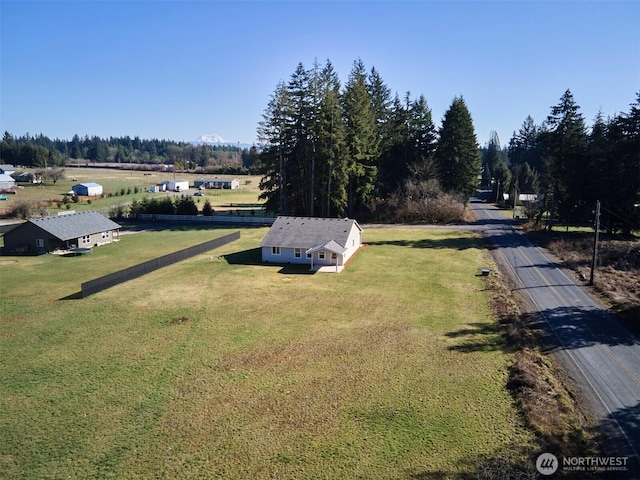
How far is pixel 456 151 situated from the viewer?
73438mm

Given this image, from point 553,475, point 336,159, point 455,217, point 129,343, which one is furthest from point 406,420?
point 455,217

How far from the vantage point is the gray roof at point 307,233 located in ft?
143

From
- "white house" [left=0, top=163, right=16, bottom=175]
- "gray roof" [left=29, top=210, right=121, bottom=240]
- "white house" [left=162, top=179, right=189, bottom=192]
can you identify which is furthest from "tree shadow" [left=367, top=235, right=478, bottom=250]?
"white house" [left=0, top=163, right=16, bottom=175]

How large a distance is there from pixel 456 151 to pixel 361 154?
18518 millimetres

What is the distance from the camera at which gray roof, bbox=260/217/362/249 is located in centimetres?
4366

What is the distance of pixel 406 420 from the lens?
17.5 meters

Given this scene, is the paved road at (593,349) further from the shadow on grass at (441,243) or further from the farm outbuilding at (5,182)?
the farm outbuilding at (5,182)

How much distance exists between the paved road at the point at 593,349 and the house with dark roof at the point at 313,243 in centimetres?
1600

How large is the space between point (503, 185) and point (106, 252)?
301 ft

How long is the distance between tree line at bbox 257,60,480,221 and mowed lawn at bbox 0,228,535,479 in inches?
1206

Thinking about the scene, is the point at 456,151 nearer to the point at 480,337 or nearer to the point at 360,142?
the point at 360,142

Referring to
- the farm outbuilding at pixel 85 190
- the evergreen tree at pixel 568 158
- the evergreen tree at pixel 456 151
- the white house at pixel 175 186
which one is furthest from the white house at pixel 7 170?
the evergreen tree at pixel 568 158

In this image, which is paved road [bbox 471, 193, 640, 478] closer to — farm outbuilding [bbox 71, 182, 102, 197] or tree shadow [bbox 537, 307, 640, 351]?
tree shadow [bbox 537, 307, 640, 351]

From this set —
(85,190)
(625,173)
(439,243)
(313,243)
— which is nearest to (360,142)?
(439,243)
